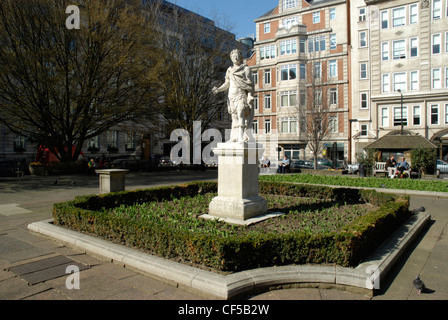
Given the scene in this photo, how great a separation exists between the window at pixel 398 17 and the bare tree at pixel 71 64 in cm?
2688

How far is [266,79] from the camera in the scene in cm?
4466

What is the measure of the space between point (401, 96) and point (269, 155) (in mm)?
17071

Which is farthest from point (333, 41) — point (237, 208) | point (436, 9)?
point (237, 208)

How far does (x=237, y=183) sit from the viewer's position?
25.9ft

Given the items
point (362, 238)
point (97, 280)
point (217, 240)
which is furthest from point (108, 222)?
point (362, 238)

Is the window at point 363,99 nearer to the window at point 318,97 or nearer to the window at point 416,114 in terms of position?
the window at point 416,114

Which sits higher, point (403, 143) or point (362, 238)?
point (403, 143)

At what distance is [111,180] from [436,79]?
34260 millimetres

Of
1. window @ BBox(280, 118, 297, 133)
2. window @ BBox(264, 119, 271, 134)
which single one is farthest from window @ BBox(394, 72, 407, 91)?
window @ BBox(264, 119, 271, 134)

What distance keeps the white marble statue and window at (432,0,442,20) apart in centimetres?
3386

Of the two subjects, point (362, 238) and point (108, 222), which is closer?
point (362, 238)

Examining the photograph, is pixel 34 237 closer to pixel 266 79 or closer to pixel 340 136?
pixel 340 136
